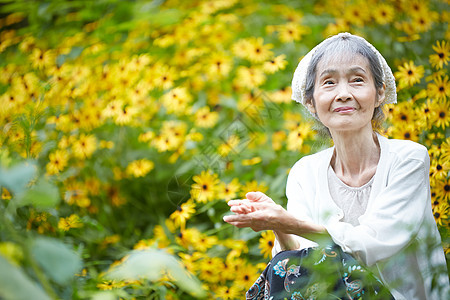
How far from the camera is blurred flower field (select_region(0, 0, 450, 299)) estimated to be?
5.20 ft

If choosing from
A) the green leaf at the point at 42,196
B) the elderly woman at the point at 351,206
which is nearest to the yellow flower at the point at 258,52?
the elderly woman at the point at 351,206

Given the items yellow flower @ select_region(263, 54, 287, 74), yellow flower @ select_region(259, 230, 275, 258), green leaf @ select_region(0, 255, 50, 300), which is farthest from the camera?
yellow flower @ select_region(263, 54, 287, 74)

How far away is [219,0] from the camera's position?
2.61 metres

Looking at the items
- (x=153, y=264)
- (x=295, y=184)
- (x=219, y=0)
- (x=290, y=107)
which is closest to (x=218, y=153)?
(x=290, y=107)

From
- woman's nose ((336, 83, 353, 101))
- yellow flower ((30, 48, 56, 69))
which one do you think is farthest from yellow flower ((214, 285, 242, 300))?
yellow flower ((30, 48, 56, 69))

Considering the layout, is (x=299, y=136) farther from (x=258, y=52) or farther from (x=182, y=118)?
(x=182, y=118)

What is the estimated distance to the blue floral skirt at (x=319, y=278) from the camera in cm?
100

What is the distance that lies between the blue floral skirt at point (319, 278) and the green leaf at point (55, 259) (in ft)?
1.65

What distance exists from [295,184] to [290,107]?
949 mm

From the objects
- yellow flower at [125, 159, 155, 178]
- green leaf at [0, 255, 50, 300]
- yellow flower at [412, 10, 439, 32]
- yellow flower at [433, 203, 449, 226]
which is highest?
green leaf at [0, 255, 50, 300]

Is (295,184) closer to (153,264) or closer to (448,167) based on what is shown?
(448,167)

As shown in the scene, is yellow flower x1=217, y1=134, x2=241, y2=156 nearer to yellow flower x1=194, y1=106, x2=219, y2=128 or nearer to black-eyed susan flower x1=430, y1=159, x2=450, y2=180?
yellow flower x1=194, y1=106, x2=219, y2=128

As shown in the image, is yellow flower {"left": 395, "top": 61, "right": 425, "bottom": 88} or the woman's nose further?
yellow flower {"left": 395, "top": 61, "right": 425, "bottom": 88}

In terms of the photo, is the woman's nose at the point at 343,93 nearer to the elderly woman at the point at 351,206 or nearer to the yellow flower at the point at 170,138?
the elderly woman at the point at 351,206
